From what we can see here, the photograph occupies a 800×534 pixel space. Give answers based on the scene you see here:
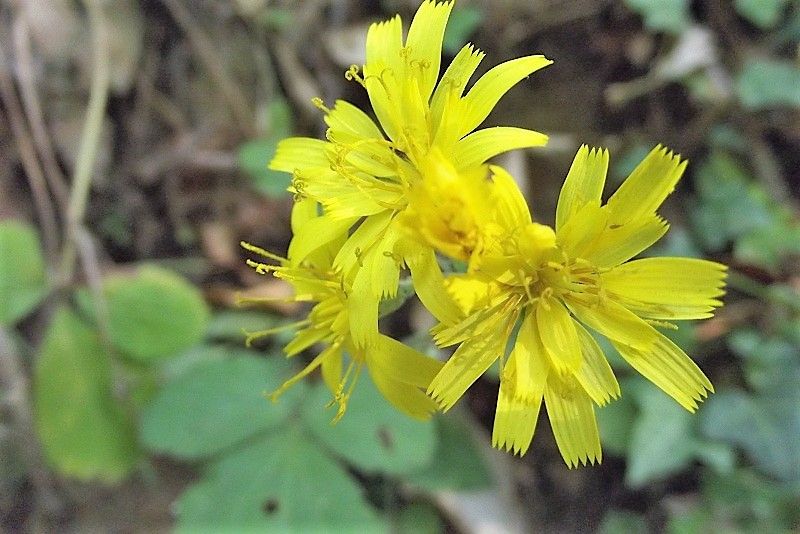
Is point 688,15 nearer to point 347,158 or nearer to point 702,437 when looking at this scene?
point 702,437

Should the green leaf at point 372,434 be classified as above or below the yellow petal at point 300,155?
below

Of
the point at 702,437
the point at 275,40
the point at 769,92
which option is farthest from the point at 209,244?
the point at 769,92

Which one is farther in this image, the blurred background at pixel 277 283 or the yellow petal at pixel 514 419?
the blurred background at pixel 277 283

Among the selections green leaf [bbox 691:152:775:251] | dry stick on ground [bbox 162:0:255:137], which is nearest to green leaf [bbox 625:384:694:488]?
green leaf [bbox 691:152:775:251]

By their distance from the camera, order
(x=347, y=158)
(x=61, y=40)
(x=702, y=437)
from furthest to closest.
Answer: (x=61, y=40), (x=702, y=437), (x=347, y=158)

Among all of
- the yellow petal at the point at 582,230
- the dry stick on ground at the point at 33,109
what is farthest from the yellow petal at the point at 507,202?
the dry stick on ground at the point at 33,109

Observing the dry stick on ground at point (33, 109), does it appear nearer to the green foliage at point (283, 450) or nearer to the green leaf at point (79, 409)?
the green leaf at point (79, 409)

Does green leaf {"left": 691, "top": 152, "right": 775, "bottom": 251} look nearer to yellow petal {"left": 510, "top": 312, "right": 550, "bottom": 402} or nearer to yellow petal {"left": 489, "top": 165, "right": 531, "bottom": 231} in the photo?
yellow petal {"left": 510, "top": 312, "right": 550, "bottom": 402}
